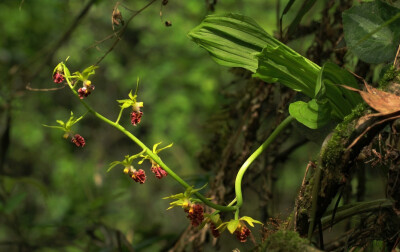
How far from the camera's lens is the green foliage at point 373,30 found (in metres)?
0.85

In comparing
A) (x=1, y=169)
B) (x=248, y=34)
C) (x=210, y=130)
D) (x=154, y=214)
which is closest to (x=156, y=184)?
(x=154, y=214)

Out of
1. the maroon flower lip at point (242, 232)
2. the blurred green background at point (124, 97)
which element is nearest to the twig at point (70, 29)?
the maroon flower lip at point (242, 232)

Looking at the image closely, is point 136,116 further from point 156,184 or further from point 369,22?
point 156,184

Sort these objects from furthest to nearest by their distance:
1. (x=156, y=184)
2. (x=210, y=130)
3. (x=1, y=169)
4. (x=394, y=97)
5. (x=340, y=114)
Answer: (x=156, y=184) → (x=1, y=169) → (x=210, y=130) → (x=340, y=114) → (x=394, y=97)

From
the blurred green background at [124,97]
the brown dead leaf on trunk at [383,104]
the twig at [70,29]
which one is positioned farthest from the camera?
the blurred green background at [124,97]

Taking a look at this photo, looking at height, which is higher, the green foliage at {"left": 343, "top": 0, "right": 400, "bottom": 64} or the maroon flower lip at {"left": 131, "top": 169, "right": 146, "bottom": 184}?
the green foliage at {"left": 343, "top": 0, "right": 400, "bottom": 64}

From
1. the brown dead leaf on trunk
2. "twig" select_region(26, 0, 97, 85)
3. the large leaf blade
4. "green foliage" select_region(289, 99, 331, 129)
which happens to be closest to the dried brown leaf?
the brown dead leaf on trunk

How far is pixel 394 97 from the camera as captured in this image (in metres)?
0.72

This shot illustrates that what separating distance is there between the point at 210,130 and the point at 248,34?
2.21 feet

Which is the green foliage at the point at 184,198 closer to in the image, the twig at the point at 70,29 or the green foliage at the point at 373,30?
the green foliage at the point at 373,30

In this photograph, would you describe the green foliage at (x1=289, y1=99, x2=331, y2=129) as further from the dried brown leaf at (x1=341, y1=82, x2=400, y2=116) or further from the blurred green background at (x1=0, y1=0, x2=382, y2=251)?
the blurred green background at (x1=0, y1=0, x2=382, y2=251)

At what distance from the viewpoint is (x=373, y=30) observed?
86cm

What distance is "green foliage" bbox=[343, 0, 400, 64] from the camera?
854mm

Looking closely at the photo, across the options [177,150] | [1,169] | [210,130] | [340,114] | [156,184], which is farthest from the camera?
[156,184]
